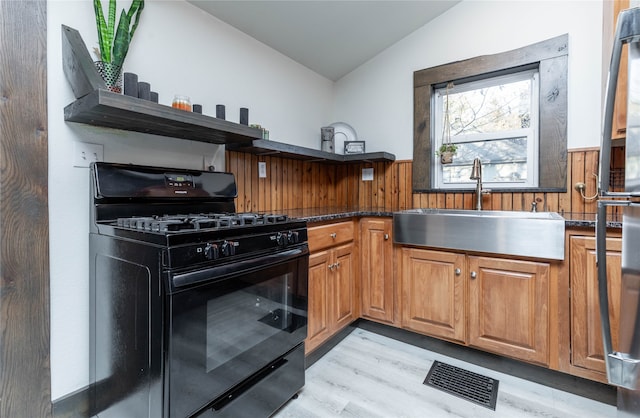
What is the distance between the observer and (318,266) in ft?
6.37

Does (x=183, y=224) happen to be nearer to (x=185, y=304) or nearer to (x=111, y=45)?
(x=185, y=304)

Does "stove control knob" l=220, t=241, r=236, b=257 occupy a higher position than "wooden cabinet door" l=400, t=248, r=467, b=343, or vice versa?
"stove control knob" l=220, t=241, r=236, b=257

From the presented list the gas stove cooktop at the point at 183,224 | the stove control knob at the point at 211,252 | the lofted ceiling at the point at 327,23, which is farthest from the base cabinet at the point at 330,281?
the lofted ceiling at the point at 327,23

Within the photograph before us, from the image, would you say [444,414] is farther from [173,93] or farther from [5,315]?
[173,93]

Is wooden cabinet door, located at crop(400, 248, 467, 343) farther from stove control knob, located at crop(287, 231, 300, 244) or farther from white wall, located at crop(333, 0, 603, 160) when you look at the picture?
white wall, located at crop(333, 0, 603, 160)

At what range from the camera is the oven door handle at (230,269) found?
3.59 feet

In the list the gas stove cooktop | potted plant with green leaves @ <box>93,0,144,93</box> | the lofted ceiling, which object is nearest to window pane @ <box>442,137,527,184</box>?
the lofted ceiling

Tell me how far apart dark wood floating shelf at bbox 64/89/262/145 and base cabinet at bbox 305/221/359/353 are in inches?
29.3

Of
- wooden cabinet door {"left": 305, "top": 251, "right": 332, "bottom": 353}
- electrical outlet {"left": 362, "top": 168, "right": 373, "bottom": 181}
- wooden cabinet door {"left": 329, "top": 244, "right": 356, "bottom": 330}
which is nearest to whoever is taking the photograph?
wooden cabinet door {"left": 305, "top": 251, "right": 332, "bottom": 353}

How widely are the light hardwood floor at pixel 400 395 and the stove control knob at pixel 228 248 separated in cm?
90

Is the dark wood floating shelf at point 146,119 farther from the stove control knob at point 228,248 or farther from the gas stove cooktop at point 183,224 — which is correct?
the stove control knob at point 228,248

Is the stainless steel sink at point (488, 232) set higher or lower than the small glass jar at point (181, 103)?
lower

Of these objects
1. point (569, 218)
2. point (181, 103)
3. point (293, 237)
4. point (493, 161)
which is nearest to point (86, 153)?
point (181, 103)

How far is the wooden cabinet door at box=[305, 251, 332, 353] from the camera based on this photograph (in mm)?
1873
